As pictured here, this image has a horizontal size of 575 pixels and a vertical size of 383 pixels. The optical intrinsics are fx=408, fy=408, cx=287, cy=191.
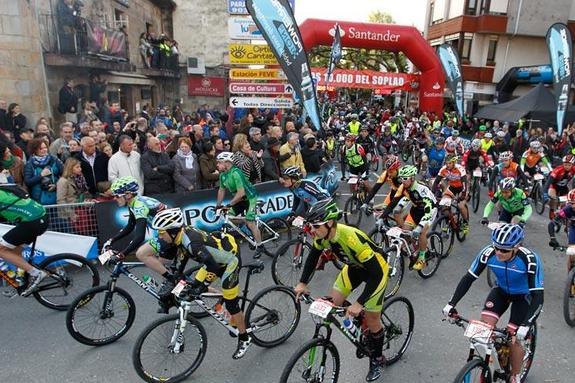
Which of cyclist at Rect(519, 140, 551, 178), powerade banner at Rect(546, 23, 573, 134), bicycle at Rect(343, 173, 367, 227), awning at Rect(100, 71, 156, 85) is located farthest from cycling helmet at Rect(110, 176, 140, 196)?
powerade banner at Rect(546, 23, 573, 134)

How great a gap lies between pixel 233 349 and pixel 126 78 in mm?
16029

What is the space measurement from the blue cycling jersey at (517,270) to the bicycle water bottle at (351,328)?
1.19 m

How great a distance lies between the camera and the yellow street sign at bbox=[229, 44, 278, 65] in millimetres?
10477

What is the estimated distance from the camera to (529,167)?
1045cm

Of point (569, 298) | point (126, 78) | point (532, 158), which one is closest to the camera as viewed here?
point (569, 298)

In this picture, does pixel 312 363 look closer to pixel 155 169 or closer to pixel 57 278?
pixel 57 278

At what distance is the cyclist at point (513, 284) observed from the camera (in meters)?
3.49

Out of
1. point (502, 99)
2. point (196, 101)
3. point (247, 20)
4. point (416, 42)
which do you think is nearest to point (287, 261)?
point (247, 20)

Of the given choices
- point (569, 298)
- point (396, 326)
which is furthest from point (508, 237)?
point (569, 298)

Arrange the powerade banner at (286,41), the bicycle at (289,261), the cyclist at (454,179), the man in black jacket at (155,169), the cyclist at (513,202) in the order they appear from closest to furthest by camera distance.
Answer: the bicycle at (289,261)
the cyclist at (513,202)
the man in black jacket at (155,169)
the cyclist at (454,179)
the powerade banner at (286,41)

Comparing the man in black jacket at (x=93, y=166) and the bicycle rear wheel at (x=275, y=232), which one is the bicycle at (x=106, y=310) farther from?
the man in black jacket at (x=93, y=166)

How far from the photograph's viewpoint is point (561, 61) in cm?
1359

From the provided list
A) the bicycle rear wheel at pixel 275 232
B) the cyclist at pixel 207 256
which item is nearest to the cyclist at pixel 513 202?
the bicycle rear wheel at pixel 275 232

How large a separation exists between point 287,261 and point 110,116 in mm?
8965
